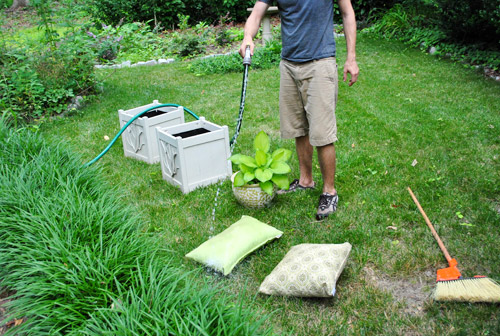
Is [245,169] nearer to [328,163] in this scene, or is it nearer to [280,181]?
[280,181]

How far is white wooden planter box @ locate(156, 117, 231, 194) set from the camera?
132 inches

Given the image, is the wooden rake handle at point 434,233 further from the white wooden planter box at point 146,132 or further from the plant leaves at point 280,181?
the white wooden planter box at point 146,132

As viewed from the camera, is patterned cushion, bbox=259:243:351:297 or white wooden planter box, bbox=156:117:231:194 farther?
white wooden planter box, bbox=156:117:231:194

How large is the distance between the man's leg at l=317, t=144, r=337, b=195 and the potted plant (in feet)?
0.77

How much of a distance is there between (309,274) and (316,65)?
4.38ft

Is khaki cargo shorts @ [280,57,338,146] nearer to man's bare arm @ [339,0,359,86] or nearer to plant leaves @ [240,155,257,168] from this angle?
man's bare arm @ [339,0,359,86]

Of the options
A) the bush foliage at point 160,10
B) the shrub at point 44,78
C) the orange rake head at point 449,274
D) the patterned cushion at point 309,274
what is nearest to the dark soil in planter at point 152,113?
the shrub at point 44,78

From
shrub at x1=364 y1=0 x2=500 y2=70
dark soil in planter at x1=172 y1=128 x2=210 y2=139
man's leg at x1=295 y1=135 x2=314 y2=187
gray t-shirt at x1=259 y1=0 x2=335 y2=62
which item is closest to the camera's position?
gray t-shirt at x1=259 y1=0 x2=335 y2=62

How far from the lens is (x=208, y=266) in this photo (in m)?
2.48

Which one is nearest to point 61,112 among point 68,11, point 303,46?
point 68,11

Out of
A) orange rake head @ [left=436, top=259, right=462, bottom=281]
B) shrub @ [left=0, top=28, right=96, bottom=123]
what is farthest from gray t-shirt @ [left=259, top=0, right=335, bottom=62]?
shrub @ [left=0, top=28, right=96, bottom=123]

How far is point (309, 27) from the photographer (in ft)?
9.14

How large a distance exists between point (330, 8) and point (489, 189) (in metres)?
1.66

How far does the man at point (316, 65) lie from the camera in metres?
2.79
